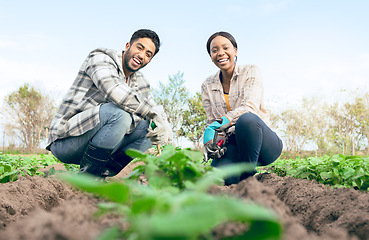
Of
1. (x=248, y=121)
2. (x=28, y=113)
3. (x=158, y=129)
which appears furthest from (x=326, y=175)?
(x=28, y=113)

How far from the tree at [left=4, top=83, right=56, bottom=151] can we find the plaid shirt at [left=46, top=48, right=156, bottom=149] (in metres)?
22.2

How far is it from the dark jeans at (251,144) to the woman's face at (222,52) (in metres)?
0.67

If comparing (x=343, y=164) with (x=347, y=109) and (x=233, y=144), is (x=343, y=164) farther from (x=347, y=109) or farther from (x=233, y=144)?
(x=347, y=109)

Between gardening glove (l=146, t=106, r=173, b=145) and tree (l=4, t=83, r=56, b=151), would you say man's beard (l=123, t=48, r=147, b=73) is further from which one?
tree (l=4, t=83, r=56, b=151)

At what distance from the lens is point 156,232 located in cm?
45

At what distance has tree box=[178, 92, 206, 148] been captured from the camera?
2038 cm

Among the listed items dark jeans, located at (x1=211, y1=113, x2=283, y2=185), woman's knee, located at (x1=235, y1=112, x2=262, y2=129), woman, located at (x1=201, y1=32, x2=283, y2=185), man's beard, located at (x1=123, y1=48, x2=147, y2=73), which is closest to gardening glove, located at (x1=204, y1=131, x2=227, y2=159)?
woman, located at (x1=201, y1=32, x2=283, y2=185)

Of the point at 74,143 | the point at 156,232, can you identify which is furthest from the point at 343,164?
the point at 156,232

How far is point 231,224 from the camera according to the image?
2.61 ft

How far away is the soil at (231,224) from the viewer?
0.70 metres

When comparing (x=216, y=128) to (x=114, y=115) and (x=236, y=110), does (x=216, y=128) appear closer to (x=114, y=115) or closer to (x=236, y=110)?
(x=236, y=110)

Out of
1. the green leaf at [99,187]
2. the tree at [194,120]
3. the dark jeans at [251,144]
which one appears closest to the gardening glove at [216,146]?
the dark jeans at [251,144]

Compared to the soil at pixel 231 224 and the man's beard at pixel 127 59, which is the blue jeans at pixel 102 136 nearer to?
the soil at pixel 231 224

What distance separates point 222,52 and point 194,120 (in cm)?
1788
